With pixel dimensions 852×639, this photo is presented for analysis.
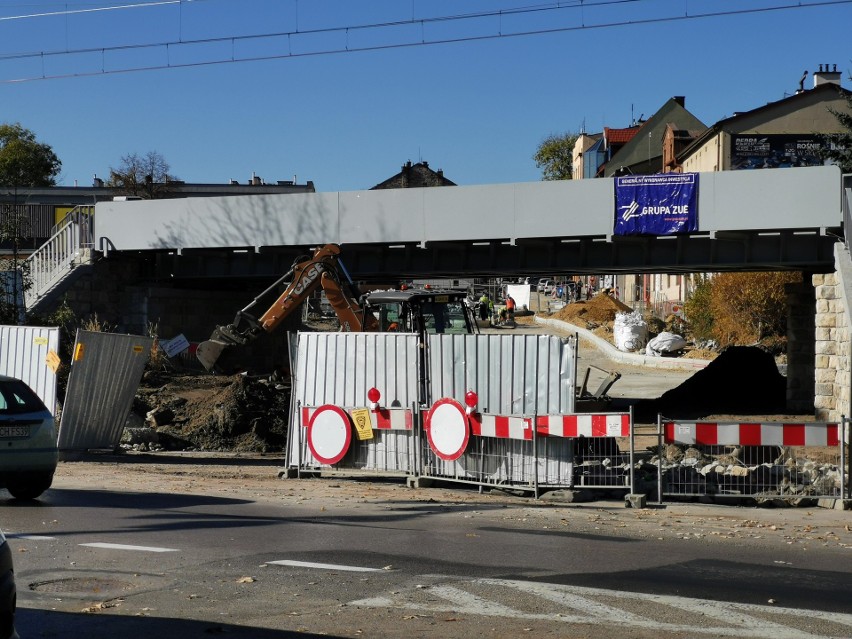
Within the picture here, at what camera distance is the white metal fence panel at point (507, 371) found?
44.8ft

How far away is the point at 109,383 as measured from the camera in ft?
63.0

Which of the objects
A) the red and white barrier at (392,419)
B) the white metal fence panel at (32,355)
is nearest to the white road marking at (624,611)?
the red and white barrier at (392,419)

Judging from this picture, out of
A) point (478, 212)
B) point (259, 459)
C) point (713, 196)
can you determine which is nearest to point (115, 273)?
point (478, 212)

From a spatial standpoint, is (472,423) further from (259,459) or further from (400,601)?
(259,459)

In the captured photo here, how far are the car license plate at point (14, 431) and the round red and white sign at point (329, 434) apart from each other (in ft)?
13.4

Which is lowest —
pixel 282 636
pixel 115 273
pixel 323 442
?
pixel 282 636

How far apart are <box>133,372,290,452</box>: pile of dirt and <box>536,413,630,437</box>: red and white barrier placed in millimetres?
10813

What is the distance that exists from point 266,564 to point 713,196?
22.3m

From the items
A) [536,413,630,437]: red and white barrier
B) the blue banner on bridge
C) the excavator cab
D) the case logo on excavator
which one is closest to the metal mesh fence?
[536,413,630,437]: red and white barrier

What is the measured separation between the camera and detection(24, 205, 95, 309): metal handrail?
36000 millimetres

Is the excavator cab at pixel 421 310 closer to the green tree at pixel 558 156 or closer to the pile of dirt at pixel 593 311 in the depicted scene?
the pile of dirt at pixel 593 311

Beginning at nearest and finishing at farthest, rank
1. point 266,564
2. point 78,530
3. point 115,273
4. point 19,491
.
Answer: point 266,564 → point 78,530 → point 19,491 → point 115,273

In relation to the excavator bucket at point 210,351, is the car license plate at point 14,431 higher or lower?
lower

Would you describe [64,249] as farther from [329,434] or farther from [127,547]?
[127,547]
